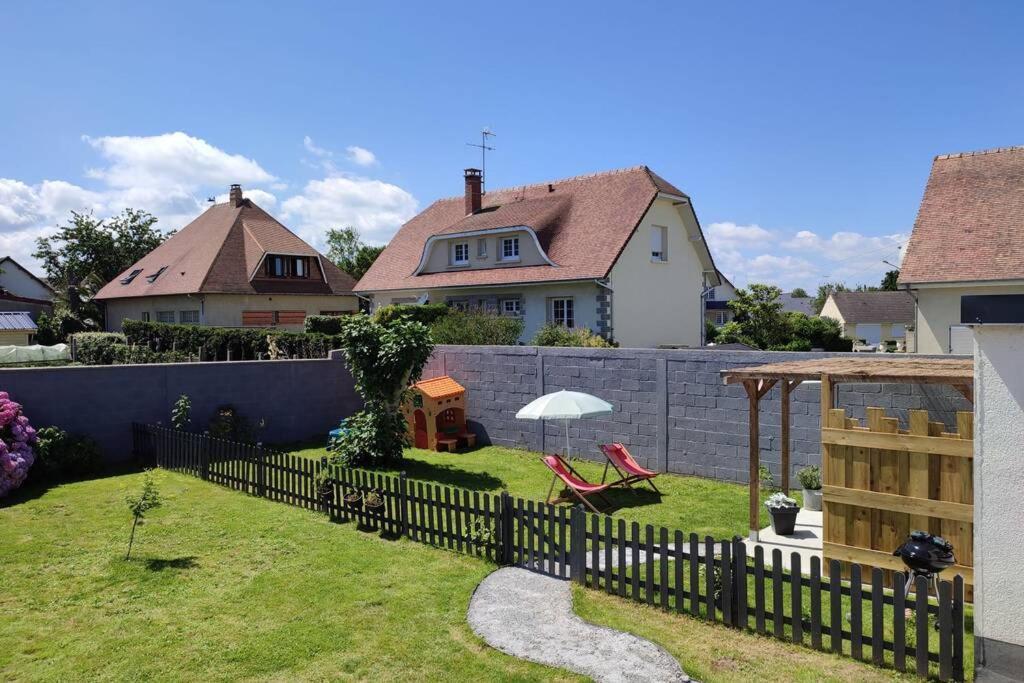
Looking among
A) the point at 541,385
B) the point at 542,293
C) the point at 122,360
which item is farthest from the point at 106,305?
the point at 541,385

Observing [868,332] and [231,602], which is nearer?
[231,602]

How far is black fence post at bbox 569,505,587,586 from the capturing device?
744cm

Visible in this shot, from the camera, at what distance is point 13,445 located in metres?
12.0

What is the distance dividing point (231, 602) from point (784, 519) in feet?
22.0

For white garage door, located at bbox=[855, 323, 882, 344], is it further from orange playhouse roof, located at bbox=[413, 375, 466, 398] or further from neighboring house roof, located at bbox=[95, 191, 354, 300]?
orange playhouse roof, located at bbox=[413, 375, 466, 398]

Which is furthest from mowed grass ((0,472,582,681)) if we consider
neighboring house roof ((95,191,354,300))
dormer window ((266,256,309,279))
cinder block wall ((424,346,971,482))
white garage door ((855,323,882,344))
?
white garage door ((855,323,882,344))

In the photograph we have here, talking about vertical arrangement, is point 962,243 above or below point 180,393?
above

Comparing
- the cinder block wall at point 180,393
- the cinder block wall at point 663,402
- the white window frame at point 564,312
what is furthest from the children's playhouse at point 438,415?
the white window frame at point 564,312

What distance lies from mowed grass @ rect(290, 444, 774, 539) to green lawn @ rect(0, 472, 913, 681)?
2.24 m

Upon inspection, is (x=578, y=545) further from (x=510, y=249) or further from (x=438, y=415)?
(x=510, y=249)

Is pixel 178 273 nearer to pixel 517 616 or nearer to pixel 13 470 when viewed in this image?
pixel 13 470

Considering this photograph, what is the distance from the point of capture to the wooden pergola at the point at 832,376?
721 centimetres

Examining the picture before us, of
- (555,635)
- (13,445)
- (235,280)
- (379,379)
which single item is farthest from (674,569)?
(235,280)

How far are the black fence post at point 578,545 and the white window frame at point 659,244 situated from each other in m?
19.5
